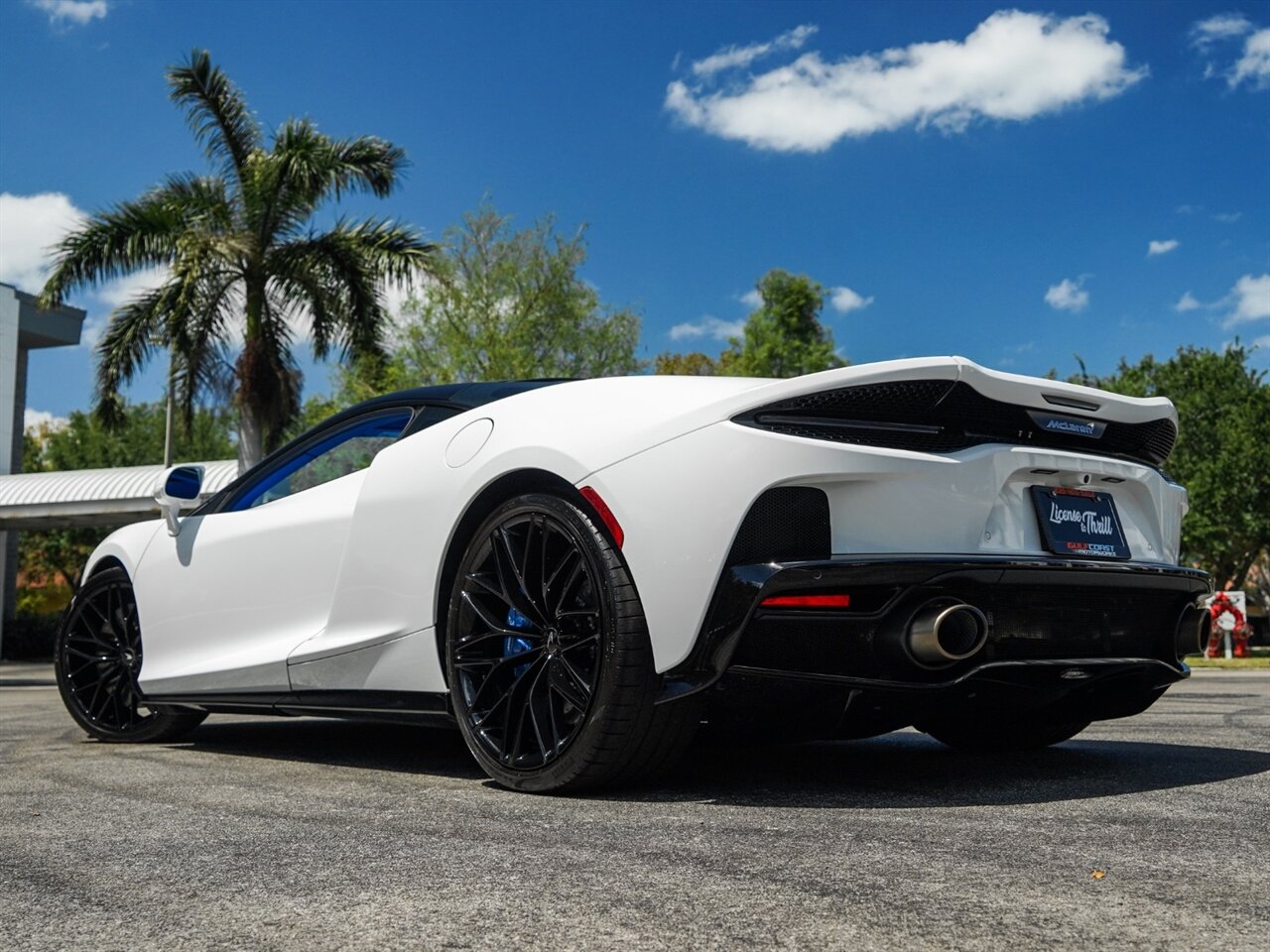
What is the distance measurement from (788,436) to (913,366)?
1.35ft

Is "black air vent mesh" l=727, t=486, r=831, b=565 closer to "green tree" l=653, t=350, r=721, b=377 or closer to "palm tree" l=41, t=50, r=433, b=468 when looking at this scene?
"palm tree" l=41, t=50, r=433, b=468

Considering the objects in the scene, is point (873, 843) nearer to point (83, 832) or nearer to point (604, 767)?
point (604, 767)

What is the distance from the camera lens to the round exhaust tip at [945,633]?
313 cm

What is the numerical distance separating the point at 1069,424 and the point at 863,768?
4.13 feet

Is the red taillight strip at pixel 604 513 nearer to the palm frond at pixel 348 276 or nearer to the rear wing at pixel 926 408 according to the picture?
the rear wing at pixel 926 408

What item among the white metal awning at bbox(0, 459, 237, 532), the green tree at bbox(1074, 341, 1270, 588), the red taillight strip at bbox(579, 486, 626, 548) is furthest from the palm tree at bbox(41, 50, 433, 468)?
the green tree at bbox(1074, 341, 1270, 588)

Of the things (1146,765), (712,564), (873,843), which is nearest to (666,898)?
(873,843)

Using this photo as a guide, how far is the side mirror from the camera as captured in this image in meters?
5.23

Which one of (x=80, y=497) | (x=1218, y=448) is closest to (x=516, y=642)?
(x=80, y=497)

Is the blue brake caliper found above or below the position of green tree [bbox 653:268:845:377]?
below

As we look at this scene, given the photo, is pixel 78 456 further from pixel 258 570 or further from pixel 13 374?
pixel 258 570

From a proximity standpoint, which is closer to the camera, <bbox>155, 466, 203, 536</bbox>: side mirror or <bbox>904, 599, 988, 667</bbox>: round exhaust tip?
<bbox>904, 599, 988, 667</bbox>: round exhaust tip

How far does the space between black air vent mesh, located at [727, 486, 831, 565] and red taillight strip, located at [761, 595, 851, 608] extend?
9 centimetres

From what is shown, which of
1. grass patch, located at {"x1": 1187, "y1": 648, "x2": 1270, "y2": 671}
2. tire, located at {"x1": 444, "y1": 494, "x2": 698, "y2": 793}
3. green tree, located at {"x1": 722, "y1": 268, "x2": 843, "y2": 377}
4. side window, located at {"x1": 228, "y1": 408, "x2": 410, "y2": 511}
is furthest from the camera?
green tree, located at {"x1": 722, "y1": 268, "x2": 843, "y2": 377}
